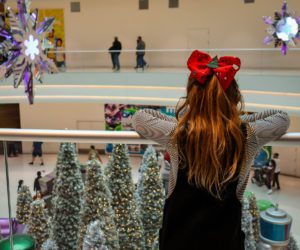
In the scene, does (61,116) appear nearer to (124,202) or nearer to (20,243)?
(124,202)

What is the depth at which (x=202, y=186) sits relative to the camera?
4.98ft

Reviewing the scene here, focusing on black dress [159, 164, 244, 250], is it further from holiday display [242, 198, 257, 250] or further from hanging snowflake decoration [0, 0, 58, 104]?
hanging snowflake decoration [0, 0, 58, 104]

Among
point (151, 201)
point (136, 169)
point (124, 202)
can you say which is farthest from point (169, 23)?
point (124, 202)

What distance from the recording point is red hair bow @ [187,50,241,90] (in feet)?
4.92

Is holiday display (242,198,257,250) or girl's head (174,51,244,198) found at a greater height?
girl's head (174,51,244,198)

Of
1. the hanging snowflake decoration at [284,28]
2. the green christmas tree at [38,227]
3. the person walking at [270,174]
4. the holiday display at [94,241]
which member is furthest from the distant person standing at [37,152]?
the holiday display at [94,241]

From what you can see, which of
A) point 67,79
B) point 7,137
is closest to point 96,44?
point 67,79

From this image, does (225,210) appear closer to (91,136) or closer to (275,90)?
(91,136)

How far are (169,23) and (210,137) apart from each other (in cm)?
1748

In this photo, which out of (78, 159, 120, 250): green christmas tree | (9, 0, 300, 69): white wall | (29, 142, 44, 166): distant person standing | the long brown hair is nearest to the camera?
the long brown hair

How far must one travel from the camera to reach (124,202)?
371 cm

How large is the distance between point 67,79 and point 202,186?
13.7m

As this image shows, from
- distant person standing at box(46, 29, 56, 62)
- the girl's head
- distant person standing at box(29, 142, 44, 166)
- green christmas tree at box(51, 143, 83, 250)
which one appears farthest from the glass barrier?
the girl's head

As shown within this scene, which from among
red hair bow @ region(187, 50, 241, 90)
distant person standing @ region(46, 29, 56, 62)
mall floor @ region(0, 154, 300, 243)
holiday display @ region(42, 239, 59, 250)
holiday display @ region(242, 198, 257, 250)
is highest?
distant person standing @ region(46, 29, 56, 62)
